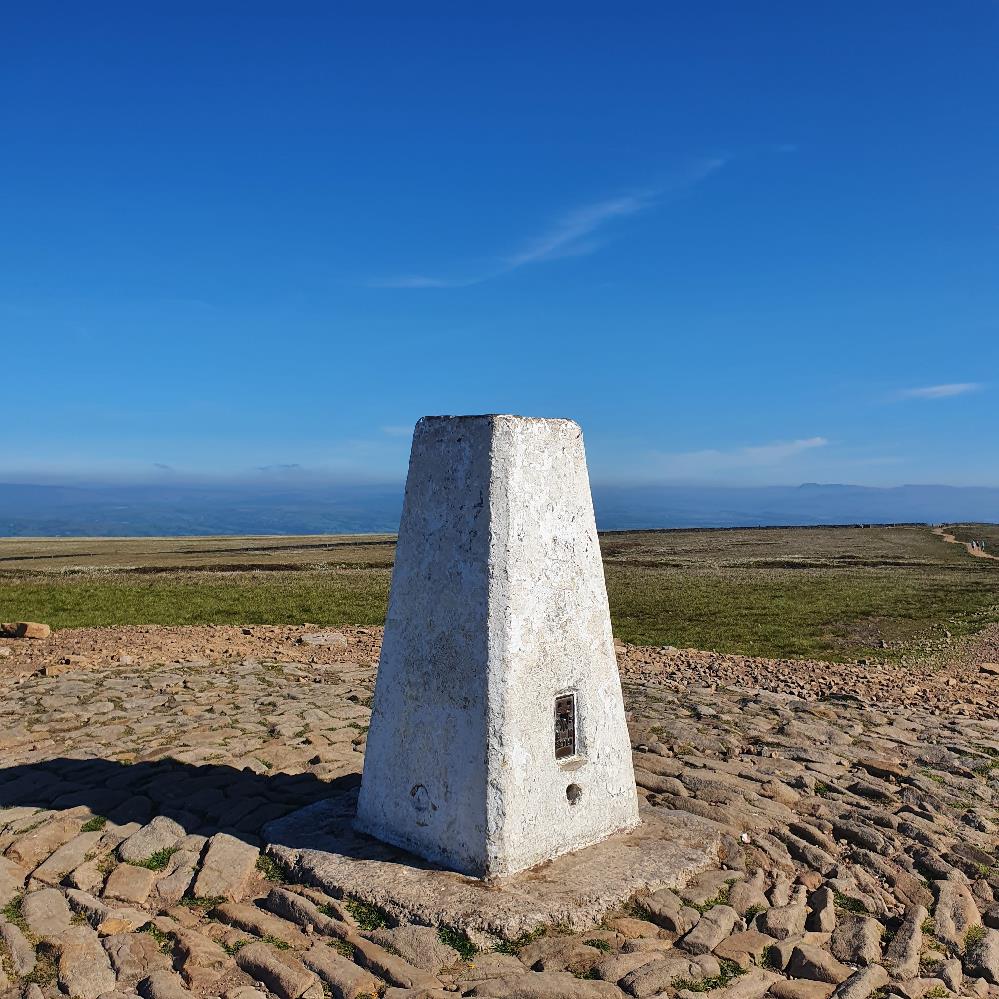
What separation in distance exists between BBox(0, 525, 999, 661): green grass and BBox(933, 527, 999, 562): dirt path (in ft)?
3.79

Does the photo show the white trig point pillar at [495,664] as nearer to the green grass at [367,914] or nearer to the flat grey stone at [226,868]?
the green grass at [367,914]

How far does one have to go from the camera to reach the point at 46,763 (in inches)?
365

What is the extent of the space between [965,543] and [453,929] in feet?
195

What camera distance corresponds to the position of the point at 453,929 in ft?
18.9

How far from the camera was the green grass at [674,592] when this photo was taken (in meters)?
20.3

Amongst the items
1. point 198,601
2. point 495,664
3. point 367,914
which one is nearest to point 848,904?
point 495,664

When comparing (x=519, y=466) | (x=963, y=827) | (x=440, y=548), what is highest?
(x=519, y=466)

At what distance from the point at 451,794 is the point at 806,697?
321 inches

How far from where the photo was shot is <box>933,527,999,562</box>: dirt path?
1881 inches

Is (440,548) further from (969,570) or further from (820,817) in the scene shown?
(969,570)

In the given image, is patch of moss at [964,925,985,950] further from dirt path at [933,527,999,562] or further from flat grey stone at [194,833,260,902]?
dirt path at [933,527,999,562]

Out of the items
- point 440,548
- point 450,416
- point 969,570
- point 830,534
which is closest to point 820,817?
point 440,548

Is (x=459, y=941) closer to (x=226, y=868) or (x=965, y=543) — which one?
(x=226, y=868)

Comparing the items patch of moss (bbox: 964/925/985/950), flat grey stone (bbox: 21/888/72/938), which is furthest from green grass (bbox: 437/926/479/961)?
patch of moss (bbox: 964/925/985/950)
